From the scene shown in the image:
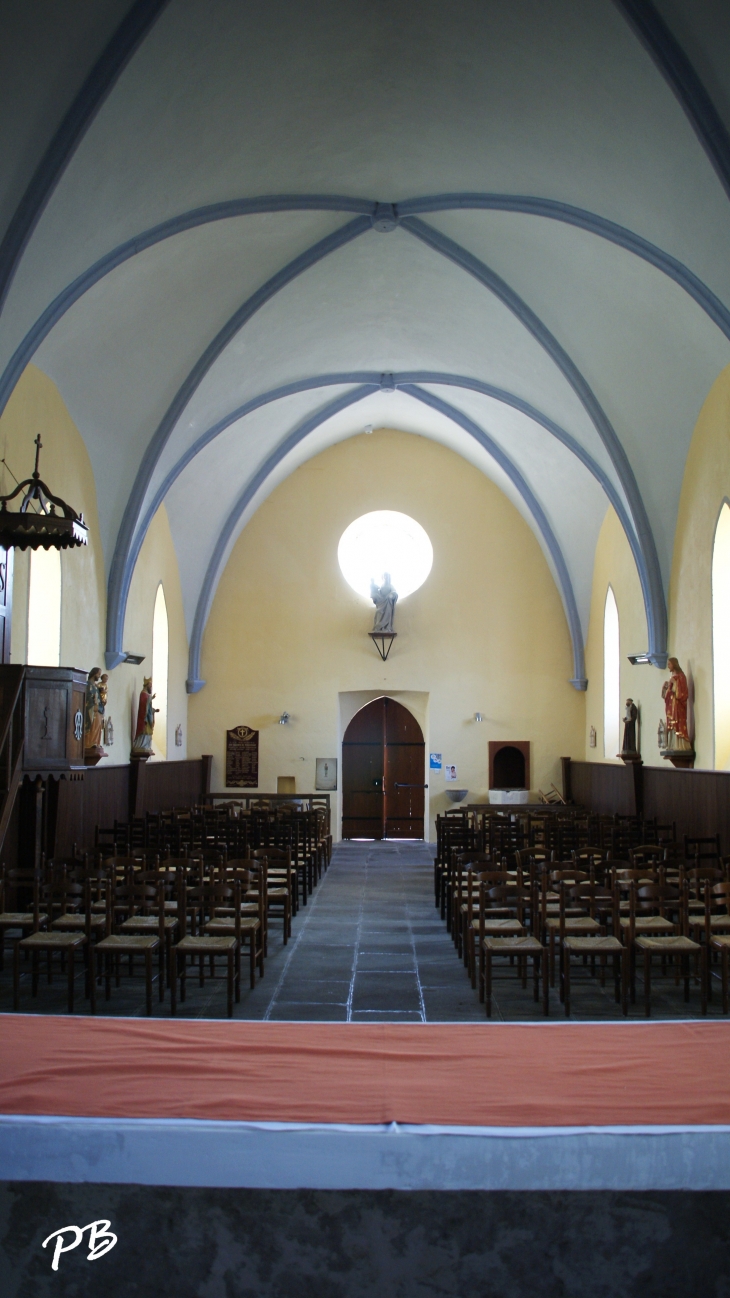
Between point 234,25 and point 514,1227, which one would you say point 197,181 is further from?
point 514,1227

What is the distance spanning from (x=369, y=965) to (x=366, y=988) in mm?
912

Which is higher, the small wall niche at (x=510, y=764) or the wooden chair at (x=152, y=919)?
the small wall niche at (x=510, y=764)

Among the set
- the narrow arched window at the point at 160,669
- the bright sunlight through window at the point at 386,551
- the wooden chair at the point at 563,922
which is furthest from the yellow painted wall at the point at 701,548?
the narrow arched window at the point at 160,669

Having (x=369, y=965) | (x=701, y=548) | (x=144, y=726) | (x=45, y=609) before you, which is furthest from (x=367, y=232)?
(x=369, y=965)

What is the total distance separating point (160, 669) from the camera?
20344 mm

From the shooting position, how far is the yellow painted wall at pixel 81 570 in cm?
1227

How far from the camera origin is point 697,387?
44.8 ft

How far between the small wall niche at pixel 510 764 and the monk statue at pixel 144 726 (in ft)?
26.1

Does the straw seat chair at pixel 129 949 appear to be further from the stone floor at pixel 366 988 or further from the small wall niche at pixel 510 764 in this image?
the small wall niche at pixel 510 764

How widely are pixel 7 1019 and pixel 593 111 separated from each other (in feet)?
32.4

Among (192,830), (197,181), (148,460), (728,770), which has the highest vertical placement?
(197,181)

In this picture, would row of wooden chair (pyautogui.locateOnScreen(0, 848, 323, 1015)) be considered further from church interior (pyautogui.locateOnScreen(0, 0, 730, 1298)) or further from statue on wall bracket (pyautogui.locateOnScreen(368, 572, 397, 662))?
statue on wall bracket (pyautogui.locateOnScreen(368, 572, 397, 662))

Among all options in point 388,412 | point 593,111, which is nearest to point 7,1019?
point 593,111

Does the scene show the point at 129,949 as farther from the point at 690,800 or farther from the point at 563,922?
the point at 690,800
